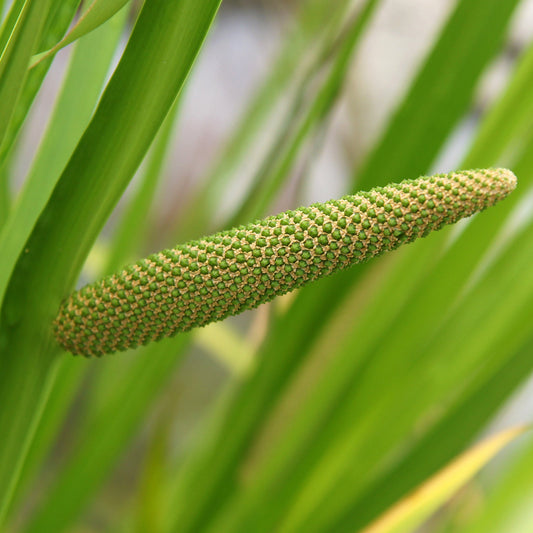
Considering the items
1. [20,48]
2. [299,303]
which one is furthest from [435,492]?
[20,48]

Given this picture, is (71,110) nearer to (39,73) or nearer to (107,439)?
(39,73)

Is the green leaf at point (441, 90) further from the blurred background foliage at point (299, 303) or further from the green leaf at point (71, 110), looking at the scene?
the green leaf at point (71, 110)

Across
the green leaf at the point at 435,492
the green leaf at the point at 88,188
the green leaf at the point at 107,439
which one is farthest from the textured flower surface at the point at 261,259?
the green leaf at the point at 107,439

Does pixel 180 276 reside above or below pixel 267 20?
below

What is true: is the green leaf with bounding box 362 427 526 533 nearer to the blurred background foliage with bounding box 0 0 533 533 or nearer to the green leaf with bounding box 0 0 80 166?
the blurred background foliage with bounding box 0 0 533 533

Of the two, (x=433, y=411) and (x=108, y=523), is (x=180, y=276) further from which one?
(x=108, y=523)

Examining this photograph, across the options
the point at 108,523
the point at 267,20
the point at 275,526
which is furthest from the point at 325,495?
the point at 267,20

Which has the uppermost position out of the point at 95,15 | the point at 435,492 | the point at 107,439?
the point at 95,15
